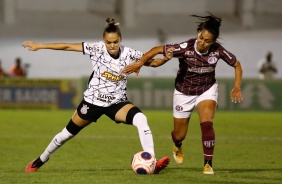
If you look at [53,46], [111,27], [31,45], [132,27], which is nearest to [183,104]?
[111,27]

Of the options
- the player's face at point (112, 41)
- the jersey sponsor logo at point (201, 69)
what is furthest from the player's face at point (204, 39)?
the player's face at point (112, 41)

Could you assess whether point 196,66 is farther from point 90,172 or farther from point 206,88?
point 90,172

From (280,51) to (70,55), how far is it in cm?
1164

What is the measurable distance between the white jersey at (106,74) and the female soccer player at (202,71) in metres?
0.17

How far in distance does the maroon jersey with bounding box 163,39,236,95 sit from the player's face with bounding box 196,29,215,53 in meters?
0.21

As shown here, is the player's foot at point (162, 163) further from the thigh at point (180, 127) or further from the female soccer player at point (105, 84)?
the thigh at point (180, 127)

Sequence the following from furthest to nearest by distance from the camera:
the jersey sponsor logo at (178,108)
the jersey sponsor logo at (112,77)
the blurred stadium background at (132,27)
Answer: the blurred stadium background at (132,27), the jersey sponsor logo at (178,108), the jersey sponsor logo at (112,77)

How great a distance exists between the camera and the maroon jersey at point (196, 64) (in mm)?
12008

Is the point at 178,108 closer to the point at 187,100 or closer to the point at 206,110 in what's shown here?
the point at 187,100

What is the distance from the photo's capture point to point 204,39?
460 inches

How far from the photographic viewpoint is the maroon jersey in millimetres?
12008

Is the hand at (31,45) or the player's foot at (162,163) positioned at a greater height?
the hand at (31,45)

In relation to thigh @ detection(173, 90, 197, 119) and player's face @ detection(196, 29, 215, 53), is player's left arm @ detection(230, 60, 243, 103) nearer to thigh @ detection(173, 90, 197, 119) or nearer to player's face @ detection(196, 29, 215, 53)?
player's face @ detection(196, 29, 215, 53)

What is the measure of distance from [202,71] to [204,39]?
Result: 25.5 inches
